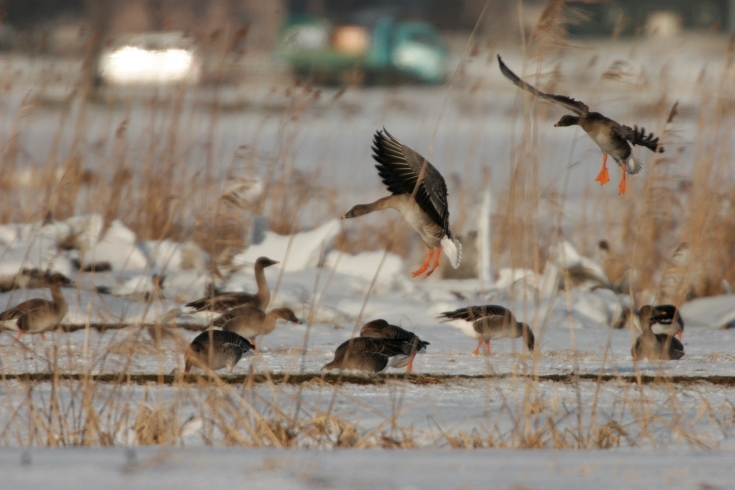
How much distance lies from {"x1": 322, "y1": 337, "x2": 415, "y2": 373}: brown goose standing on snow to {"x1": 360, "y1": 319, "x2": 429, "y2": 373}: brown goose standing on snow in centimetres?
5

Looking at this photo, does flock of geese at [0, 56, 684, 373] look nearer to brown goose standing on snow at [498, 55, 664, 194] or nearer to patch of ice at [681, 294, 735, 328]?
brown goose standing on snow at [498, 55, 664, 194]

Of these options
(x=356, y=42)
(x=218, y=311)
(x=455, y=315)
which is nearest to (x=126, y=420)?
(x=218, y=311)

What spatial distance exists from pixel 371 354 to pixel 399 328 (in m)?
0.52

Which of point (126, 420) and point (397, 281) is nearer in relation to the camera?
point (126, 420)

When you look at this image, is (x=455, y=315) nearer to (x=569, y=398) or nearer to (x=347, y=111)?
(x=569, y=398)

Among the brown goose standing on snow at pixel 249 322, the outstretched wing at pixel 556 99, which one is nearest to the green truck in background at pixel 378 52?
the brown goose standing on snow at pixel 249 322

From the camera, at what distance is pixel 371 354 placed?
4328 mm

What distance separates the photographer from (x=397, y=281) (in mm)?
7523

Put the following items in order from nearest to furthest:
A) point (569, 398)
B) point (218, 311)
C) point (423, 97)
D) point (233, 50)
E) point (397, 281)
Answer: point (569, 398)
point (218, 311)
point (397, 281)
point (233, 50)
point (423, 97)

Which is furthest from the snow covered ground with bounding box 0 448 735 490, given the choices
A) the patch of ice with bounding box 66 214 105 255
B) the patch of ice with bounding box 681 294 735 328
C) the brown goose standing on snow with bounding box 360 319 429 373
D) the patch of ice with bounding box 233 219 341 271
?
the patch of ice with bounding box 233 219 341 271

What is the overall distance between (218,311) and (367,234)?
149 inches

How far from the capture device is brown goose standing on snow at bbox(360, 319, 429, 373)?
4.55m

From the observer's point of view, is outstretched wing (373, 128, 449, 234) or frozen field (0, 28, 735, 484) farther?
outstretched wing (373, 128, 449, 234)

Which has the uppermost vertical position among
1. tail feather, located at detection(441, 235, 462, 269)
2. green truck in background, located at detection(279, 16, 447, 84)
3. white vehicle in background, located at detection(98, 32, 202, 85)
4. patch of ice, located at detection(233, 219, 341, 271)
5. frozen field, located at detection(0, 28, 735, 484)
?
green truck in background, located at detection(279, 16, 447, 84)
